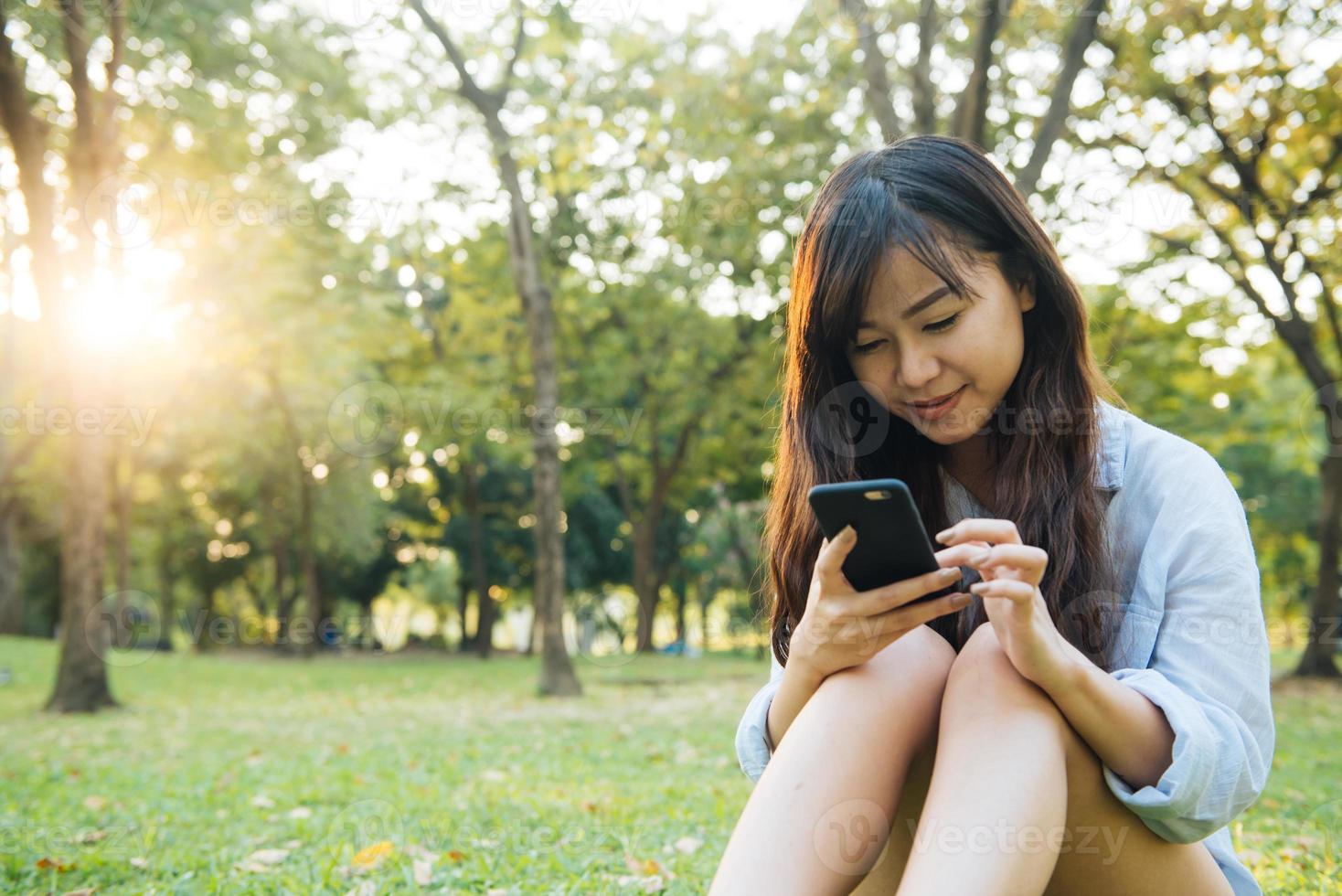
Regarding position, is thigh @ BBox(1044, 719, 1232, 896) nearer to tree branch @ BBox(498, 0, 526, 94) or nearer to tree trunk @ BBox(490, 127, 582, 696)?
tree trunk @ BBox(490, 127, 582, 696)

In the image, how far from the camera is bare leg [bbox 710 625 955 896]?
1.56 meters

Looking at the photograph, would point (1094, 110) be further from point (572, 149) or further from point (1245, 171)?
point (572, 149)

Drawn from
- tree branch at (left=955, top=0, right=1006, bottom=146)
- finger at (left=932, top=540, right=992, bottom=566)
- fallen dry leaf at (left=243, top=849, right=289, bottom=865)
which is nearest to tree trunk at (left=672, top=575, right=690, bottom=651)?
tree branch at (left=955, top=0, right=1006, bottom=146)

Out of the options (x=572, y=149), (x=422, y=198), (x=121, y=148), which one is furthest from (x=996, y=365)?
(x=422, y=198)

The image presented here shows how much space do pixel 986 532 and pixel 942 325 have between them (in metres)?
0.47

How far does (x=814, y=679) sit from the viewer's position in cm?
184

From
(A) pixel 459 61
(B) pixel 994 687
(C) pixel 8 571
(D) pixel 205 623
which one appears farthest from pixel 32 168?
(D) pixel 205 623

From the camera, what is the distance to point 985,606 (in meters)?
1.54

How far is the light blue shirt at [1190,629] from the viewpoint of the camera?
1450mm

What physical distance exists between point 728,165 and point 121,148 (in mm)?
6589

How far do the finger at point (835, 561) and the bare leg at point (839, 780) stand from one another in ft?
0.61

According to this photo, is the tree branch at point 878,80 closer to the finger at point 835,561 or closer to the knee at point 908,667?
the knee at point 908,667

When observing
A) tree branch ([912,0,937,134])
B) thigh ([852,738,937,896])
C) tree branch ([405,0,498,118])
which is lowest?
thigh ([852,738,937,896])

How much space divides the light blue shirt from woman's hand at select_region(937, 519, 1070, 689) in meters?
0.14
